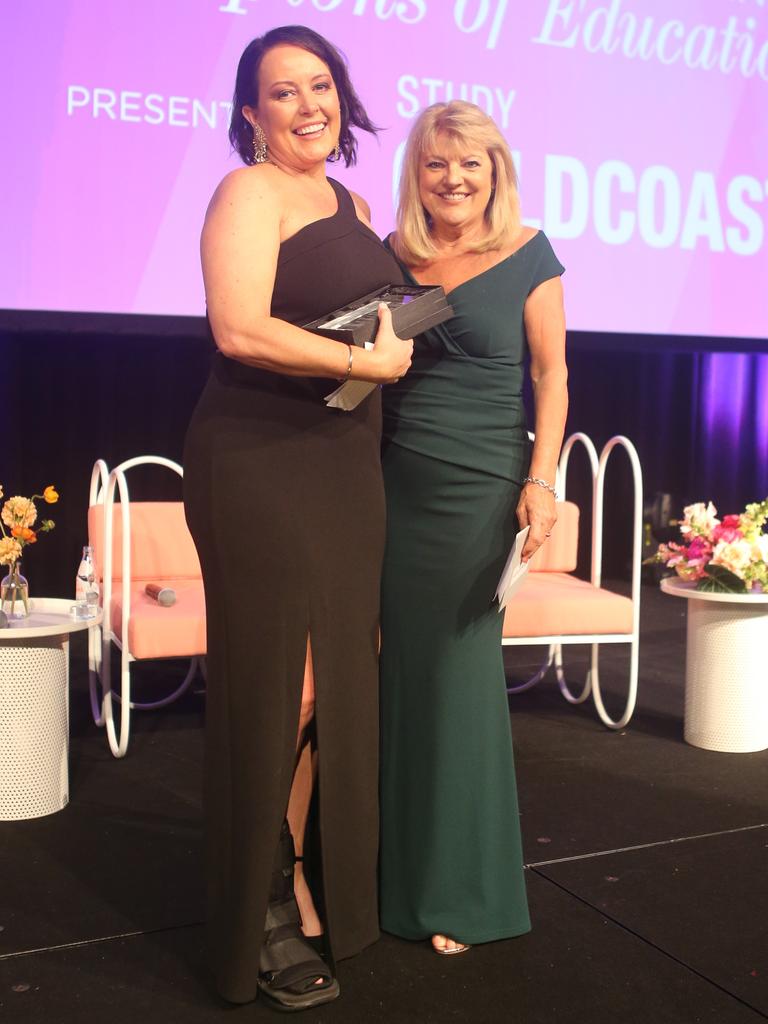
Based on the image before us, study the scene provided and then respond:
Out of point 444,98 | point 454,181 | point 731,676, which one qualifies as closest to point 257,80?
point 454,181

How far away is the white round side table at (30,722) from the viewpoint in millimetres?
2791

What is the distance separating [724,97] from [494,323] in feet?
13.4

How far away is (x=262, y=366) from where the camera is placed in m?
1.73

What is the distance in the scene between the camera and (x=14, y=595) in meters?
2.97

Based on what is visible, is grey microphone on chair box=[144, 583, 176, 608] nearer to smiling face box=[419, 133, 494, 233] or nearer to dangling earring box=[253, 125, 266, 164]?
smiling face box=[419, 133, 494, 233]

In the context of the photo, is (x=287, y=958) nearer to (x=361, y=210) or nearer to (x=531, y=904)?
(x=531, y=904)

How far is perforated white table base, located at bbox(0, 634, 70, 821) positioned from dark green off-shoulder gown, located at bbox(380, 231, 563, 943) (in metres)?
1.08

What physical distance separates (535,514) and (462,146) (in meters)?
0.66

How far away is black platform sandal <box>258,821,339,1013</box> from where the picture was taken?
187 cm

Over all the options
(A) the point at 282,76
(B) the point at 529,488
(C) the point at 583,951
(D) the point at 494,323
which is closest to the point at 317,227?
(A) the point at 282,76

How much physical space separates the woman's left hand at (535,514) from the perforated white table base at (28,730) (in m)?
1.32

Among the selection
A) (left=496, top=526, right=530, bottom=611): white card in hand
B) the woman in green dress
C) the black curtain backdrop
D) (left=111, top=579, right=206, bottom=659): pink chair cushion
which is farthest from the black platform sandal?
the black curtain backdrop

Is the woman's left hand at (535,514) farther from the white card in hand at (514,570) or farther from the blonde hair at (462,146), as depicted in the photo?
the blonde hair at (462,146)

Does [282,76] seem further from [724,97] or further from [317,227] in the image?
[724,97]
